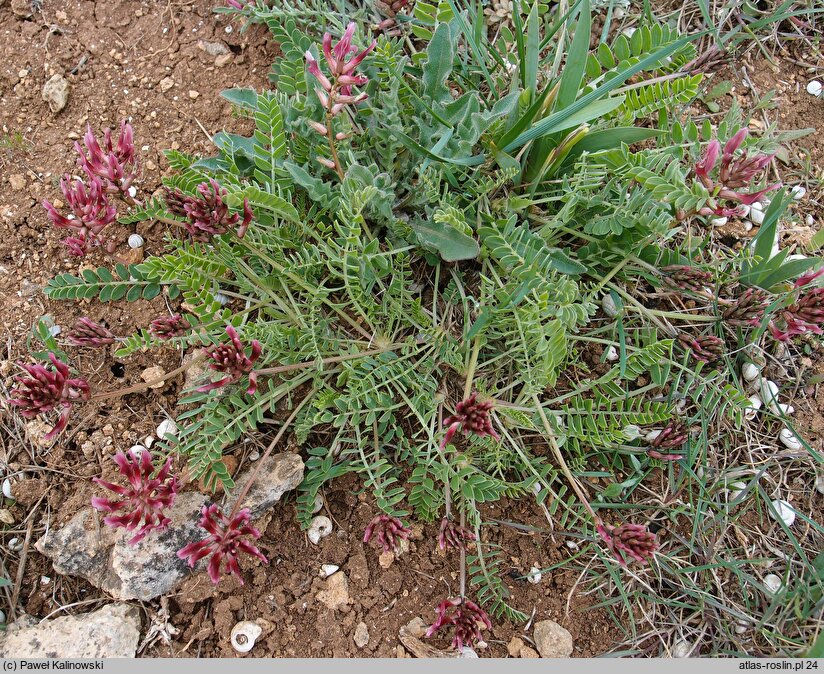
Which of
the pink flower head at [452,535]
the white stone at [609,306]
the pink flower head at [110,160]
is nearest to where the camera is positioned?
the pink flower head at [110,160]

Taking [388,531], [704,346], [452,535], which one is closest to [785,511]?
[704,346]

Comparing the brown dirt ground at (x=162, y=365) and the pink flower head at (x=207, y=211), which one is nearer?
the pink flower head at (x=207, y=211)

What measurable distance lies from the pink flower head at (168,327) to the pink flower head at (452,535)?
1053mm

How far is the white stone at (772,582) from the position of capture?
225cm

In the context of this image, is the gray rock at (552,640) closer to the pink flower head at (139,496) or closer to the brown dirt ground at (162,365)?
the brown dirt ground at (162,365)

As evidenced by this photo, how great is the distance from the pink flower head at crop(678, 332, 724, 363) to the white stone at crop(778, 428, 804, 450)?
389 mm

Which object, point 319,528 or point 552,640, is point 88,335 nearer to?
Answer: point 319,528

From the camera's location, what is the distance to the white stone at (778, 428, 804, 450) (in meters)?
2.42

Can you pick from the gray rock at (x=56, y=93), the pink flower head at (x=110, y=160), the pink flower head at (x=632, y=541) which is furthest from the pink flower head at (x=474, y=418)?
the gray rock at (x=56, y=93)

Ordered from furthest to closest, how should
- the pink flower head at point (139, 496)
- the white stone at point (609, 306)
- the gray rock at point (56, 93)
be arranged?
the gray rock at point (56, 93) < the white stone at point (609, 306) < the pink flower head at point (139, 496)

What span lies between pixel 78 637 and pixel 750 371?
253cm

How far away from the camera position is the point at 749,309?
7.48ft

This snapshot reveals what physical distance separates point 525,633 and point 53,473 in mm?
1765

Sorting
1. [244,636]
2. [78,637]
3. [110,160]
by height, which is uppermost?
[110,160]
